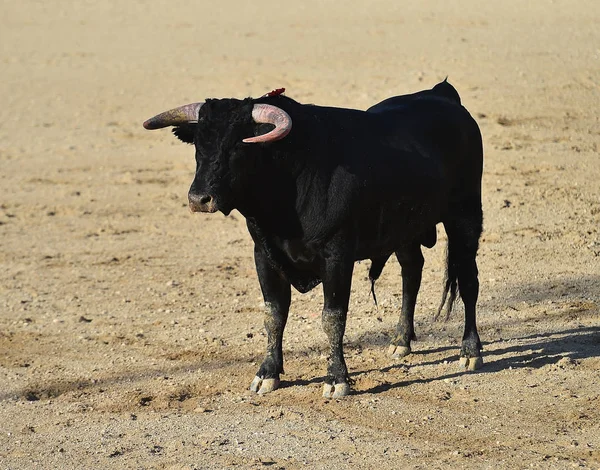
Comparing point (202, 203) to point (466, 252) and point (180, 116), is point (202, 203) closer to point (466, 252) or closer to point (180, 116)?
point (180, 116)

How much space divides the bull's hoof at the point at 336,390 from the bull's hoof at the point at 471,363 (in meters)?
0.97

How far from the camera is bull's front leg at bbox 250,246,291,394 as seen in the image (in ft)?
26.0

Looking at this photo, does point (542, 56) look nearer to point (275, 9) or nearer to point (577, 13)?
point (577, 13)

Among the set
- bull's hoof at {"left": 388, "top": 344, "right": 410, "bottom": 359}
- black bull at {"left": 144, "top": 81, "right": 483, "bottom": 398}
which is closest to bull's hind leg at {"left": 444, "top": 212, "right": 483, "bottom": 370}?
black bull at {"left": 144, "top": 81, "right": 483, "bottom": 398}

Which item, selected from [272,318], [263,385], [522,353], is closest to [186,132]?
[272,318]

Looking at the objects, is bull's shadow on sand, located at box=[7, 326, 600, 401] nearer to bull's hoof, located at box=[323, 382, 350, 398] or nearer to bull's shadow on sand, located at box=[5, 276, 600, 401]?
bull's shadow on sand, located at box=[5, 276, 600, 401]

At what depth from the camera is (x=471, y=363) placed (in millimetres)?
8312

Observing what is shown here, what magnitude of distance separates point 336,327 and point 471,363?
1088 millimetres

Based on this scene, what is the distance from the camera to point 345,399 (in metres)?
7.71

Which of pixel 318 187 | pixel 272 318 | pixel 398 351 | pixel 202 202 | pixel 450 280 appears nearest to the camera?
pixel 202 202

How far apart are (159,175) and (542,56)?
6.45 m

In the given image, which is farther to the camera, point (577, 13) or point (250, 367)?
point (577, 13)

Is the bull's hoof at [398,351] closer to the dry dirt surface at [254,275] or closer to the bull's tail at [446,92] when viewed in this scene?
the dry dirt surface at [254,275]

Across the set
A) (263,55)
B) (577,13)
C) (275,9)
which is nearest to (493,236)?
(263,55)
